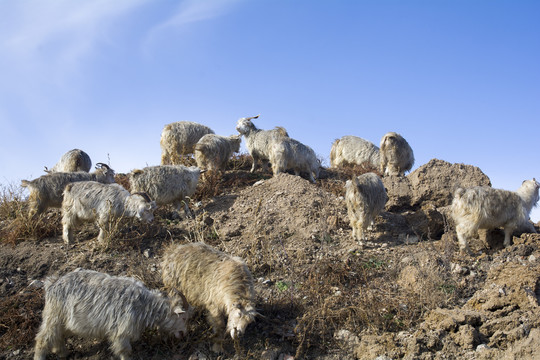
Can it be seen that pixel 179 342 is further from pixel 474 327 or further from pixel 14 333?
pixel 474 327

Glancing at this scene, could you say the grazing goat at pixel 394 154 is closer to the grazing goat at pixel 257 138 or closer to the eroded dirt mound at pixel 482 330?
the grazing goat at pixel 257 138

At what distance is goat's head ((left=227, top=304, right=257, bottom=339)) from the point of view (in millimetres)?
5555

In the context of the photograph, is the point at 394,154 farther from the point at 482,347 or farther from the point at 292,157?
the point at 482,347

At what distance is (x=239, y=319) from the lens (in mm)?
5578

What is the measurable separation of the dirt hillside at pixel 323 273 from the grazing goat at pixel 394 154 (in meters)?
2.38

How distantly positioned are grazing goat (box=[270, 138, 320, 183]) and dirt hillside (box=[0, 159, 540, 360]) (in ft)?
4.03

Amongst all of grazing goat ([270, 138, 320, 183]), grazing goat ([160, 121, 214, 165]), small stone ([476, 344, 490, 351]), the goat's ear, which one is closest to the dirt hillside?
small stone ([476, 344, 490, 351])

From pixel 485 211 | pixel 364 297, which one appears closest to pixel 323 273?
pixel 364 297

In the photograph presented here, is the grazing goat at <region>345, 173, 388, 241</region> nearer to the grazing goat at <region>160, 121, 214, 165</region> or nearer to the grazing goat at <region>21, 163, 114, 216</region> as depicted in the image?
the grazing goat at <region>21, 163, 114, 216</region>

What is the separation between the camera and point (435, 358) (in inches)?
223

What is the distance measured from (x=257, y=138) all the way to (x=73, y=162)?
4408 millimetres

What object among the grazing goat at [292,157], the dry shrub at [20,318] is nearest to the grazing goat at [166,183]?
the grazing goat at [292,157]

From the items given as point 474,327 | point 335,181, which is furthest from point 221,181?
point 474,327

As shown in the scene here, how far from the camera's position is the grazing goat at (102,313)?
18.1ft
